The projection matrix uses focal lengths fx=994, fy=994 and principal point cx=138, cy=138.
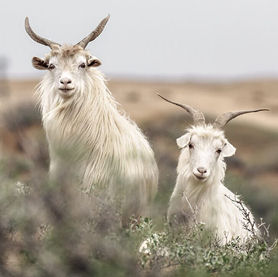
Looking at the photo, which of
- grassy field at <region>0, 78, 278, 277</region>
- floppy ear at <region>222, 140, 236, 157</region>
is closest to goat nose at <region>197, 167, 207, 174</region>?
floppy ear at <region>222, 140, 236, 157</region>

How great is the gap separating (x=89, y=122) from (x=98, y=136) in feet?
0.71

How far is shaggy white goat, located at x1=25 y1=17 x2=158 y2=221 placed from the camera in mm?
11602

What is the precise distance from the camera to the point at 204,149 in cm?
1148

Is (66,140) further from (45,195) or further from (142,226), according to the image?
(45,195)

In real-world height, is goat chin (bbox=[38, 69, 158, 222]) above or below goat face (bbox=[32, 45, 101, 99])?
below

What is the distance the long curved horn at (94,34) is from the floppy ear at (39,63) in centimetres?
49

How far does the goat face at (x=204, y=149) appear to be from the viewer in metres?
11.3

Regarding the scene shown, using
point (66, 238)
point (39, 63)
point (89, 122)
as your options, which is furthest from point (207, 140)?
point (66, 238)

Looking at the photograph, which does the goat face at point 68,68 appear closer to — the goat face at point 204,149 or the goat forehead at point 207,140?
the goat face at point 204,149

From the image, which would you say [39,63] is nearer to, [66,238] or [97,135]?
[97,135]

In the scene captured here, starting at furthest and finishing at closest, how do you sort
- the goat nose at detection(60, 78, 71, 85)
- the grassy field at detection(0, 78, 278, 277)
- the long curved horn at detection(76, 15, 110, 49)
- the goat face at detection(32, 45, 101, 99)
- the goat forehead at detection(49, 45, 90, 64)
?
the long curved horn at detection(76, 15, 110, 49)
the goat forehead at detection(49, 45, 90, 64)
the goat face at detection(32, 45, 101, 99)
the goat nose at detection(60, 78, 71, 85)
the grassy field at detection(0, 78, 278, 277)

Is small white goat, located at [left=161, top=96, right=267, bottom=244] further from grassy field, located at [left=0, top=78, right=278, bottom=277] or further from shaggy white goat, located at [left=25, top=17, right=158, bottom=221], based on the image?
grassy field, located at [left=0, top=78, right=278, bottom=277]

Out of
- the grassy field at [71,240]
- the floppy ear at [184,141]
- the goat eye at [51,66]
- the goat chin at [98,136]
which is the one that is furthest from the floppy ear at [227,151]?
the goat eye at [51,66]

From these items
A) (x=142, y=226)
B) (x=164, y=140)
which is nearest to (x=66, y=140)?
(x=142, y=226)
